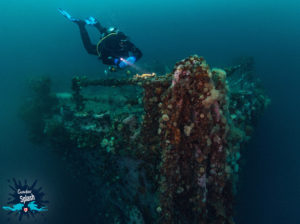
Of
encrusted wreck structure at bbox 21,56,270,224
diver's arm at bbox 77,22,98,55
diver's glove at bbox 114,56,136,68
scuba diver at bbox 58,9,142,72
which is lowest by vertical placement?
encrusted wreck structure at bbox 21,56,270,224

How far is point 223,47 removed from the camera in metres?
20.6

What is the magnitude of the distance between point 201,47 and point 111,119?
19863 millimetres

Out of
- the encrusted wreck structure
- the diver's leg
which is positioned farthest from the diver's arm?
the encrusted wreck structure

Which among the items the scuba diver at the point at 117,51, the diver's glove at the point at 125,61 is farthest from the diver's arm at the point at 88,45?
the diver's glove at the point at 125,61

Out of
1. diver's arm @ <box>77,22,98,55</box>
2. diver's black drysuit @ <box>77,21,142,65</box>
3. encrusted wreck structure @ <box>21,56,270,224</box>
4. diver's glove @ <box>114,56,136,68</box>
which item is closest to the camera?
encrusted wreck structure @ <box>21,56,270,224</box>

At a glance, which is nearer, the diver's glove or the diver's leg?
the diver's glove

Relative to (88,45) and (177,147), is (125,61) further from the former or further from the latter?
(88,45)

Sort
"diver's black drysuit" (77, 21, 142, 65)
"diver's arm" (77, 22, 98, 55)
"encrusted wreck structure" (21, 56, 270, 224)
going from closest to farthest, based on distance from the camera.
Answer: "encrusted wreck structure" (21, 56, 270, 224), "diver's black drysuit" (77, 21, 142, 65), "diver's arm" (77, 22, 98, 55)

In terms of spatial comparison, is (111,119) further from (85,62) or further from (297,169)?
(85,62)

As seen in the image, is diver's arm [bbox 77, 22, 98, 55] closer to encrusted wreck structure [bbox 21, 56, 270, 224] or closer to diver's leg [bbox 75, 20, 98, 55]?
diver's leg [bbox 75, 20, 98, 55]

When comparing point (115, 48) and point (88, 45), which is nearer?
point (115, 48)

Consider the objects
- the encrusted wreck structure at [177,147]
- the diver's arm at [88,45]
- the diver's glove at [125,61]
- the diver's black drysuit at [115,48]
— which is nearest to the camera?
the encrusted wreck structure at [177,147]

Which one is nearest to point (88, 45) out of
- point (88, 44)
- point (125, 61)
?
point (88, 44)

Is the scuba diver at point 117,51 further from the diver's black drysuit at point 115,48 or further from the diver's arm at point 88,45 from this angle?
the diver's arm at point 88,45
